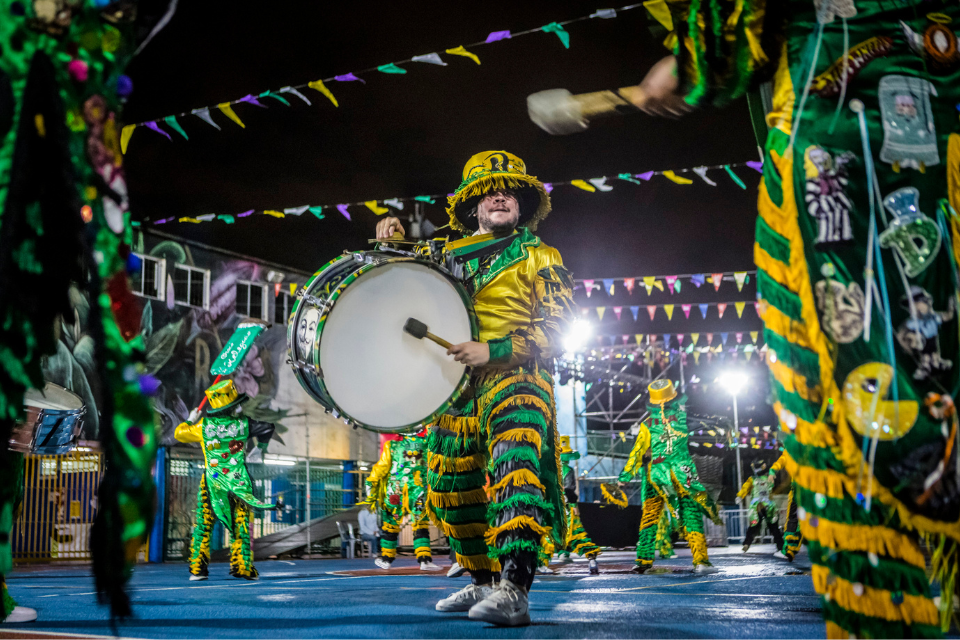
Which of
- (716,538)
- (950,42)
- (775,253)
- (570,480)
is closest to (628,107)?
(775,253)

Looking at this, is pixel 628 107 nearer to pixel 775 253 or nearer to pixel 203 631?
pixel 775 253

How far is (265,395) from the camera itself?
15406mm

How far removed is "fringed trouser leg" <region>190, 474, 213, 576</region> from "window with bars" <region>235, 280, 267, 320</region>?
29.1ft

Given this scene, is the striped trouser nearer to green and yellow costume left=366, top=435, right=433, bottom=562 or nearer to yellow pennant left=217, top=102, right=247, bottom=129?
green and yellow costume left=366, top=435, right=433, bottom=562

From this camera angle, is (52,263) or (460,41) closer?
(52,263)

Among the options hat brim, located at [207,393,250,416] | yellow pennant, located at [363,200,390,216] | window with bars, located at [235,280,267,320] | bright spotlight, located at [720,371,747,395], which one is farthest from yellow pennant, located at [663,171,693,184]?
bright spotlight, located at [720,371,747,395]

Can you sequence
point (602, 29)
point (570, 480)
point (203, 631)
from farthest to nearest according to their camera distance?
point (570, 480) < point (602, 29) < point (203, 631)

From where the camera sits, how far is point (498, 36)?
25.3ft

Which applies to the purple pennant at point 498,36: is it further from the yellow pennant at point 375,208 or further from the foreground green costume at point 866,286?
the foreground green costume at point 866,286

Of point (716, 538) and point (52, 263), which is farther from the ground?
point (52, 263)

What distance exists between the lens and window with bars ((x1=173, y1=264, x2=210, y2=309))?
46.9ft

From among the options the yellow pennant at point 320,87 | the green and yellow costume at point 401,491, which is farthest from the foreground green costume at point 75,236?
the yellow pennant at point 320,87

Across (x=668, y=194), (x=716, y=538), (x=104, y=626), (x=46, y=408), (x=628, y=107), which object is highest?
(x=668, y=194)

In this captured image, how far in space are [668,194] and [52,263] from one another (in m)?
10.4
